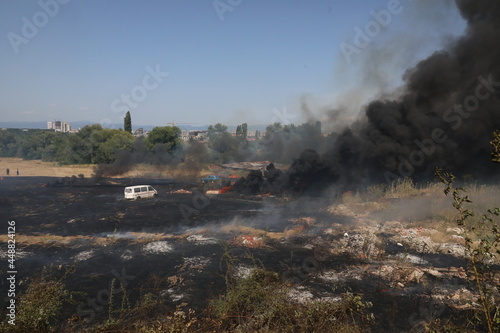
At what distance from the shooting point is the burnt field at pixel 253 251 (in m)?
8.82

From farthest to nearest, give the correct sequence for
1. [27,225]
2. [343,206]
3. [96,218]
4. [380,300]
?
[343,206]
[96,218]
[27,225]
[380,300]

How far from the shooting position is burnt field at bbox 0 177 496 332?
8820mm

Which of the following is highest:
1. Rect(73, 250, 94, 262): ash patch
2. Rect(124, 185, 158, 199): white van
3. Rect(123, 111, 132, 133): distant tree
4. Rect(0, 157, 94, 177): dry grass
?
Rect(123, 111, 132, 133): distant tree

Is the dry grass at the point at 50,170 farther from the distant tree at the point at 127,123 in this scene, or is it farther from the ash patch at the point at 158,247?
the ash patch at the point at 158,247

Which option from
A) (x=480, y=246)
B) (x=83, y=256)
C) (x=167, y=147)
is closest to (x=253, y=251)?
(x=83, y=256)

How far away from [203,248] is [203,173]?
30923 mm

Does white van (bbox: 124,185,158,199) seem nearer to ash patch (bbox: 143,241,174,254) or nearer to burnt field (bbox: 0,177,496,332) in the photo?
burnt field (bbox: 0,177,496,332)

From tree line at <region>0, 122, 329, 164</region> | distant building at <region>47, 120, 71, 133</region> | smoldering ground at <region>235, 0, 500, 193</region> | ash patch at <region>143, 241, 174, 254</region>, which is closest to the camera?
ash patch at <region>143, 241, 174, 254</region>

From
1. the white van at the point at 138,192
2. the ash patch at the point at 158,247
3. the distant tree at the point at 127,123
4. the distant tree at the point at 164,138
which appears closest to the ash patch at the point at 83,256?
the ash patch at the point at 158,247

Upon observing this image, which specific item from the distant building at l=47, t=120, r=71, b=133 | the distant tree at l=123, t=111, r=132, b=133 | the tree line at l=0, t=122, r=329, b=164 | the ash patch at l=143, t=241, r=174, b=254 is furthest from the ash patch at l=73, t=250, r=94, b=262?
the distant building at l=47, t=120, r=71, b=133

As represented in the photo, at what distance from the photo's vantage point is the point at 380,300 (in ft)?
28.4

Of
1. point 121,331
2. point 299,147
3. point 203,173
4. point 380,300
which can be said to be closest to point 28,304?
point 121,331

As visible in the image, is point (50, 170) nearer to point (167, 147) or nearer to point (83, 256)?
point (167, 147)

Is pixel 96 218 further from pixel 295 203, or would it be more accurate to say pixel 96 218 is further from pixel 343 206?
pixel 343 206
